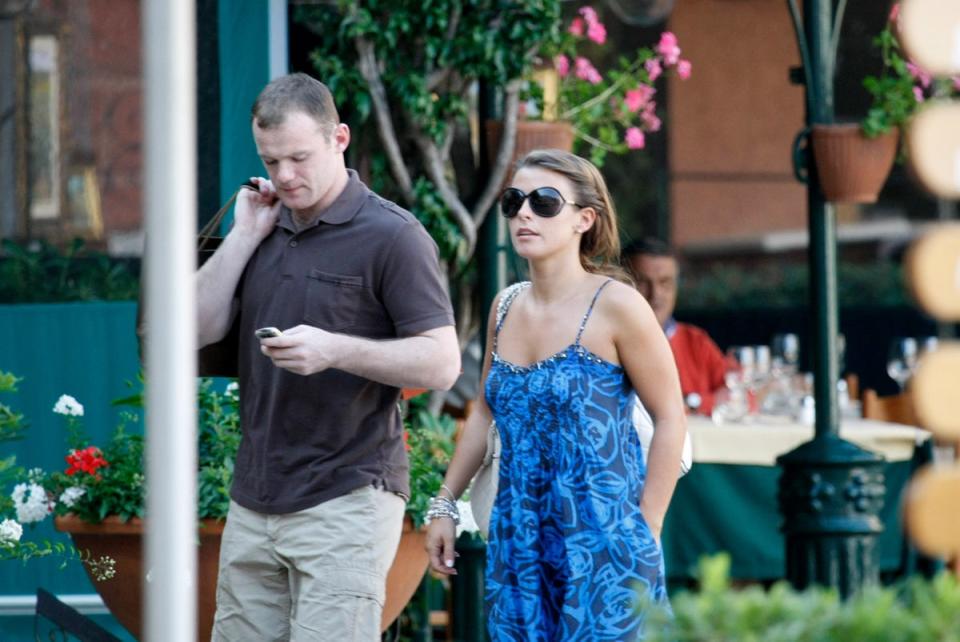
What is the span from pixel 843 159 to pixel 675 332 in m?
1.69

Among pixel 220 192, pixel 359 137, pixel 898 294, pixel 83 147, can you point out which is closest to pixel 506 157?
pixel 359 137

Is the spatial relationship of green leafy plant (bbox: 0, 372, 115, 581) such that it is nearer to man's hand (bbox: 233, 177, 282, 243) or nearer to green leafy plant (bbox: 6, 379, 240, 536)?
green leafy plant (bbox: 6, 379, 240, 536)

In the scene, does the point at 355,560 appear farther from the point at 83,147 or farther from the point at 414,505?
the point at 83,147

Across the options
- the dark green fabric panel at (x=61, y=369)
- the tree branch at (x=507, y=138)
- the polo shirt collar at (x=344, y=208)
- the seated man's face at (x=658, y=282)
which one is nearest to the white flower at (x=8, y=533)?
the polo shirt collar at (x=344, y=208)

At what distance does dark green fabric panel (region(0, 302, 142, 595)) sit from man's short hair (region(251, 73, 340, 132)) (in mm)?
2606

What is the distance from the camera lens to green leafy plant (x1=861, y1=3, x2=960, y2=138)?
6152 mm

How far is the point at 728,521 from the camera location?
6.77 m

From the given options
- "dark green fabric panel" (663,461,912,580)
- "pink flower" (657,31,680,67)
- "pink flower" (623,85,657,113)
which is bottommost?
"dark green fabric panel" (663,461,912,580)

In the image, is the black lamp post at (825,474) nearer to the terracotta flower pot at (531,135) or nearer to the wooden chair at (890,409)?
the terracotta flower pot at (531,135)

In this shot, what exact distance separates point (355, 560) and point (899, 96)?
3.75 m

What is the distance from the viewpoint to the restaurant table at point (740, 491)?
6703mm

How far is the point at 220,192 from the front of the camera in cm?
598

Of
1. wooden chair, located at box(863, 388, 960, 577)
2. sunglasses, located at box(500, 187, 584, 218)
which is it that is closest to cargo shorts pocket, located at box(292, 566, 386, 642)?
sunglasses, located at box(500, 187, 584, 218)

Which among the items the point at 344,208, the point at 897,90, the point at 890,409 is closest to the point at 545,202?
the point at 344,208
